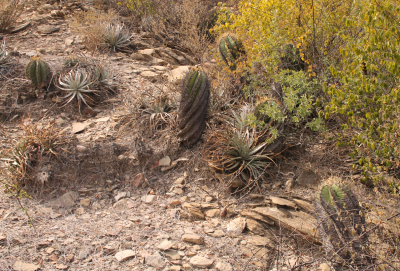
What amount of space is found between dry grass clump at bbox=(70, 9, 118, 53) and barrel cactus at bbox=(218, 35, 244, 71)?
9.42ft

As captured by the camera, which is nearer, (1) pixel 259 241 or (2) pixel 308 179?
(1) pixel 259 241

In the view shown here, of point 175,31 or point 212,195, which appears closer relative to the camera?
point 212,195

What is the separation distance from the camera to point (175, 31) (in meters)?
8.16

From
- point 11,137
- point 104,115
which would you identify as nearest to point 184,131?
point 104,115

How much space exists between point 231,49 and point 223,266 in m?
3.85

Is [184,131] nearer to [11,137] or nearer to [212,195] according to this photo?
[212,195]

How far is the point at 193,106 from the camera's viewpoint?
175 inches

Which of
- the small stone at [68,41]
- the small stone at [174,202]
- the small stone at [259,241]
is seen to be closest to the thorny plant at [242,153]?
the small stone at [174,202]

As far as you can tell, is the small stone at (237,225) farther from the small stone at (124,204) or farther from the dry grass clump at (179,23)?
the dry grass clump at (179,23)

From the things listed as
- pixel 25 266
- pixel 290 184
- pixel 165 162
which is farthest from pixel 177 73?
pixel 25 266

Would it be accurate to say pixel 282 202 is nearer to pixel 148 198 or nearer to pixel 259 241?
pixel 259 241

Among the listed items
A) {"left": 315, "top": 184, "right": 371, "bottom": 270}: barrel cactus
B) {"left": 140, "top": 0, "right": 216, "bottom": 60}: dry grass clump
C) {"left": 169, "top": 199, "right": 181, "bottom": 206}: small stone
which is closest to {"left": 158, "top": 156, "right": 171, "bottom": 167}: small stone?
{"left": 169, "top": 199, "right": 181, "bottom": 206}: small stone

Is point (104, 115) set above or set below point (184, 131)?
below

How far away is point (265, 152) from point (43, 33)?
655 centimetres
